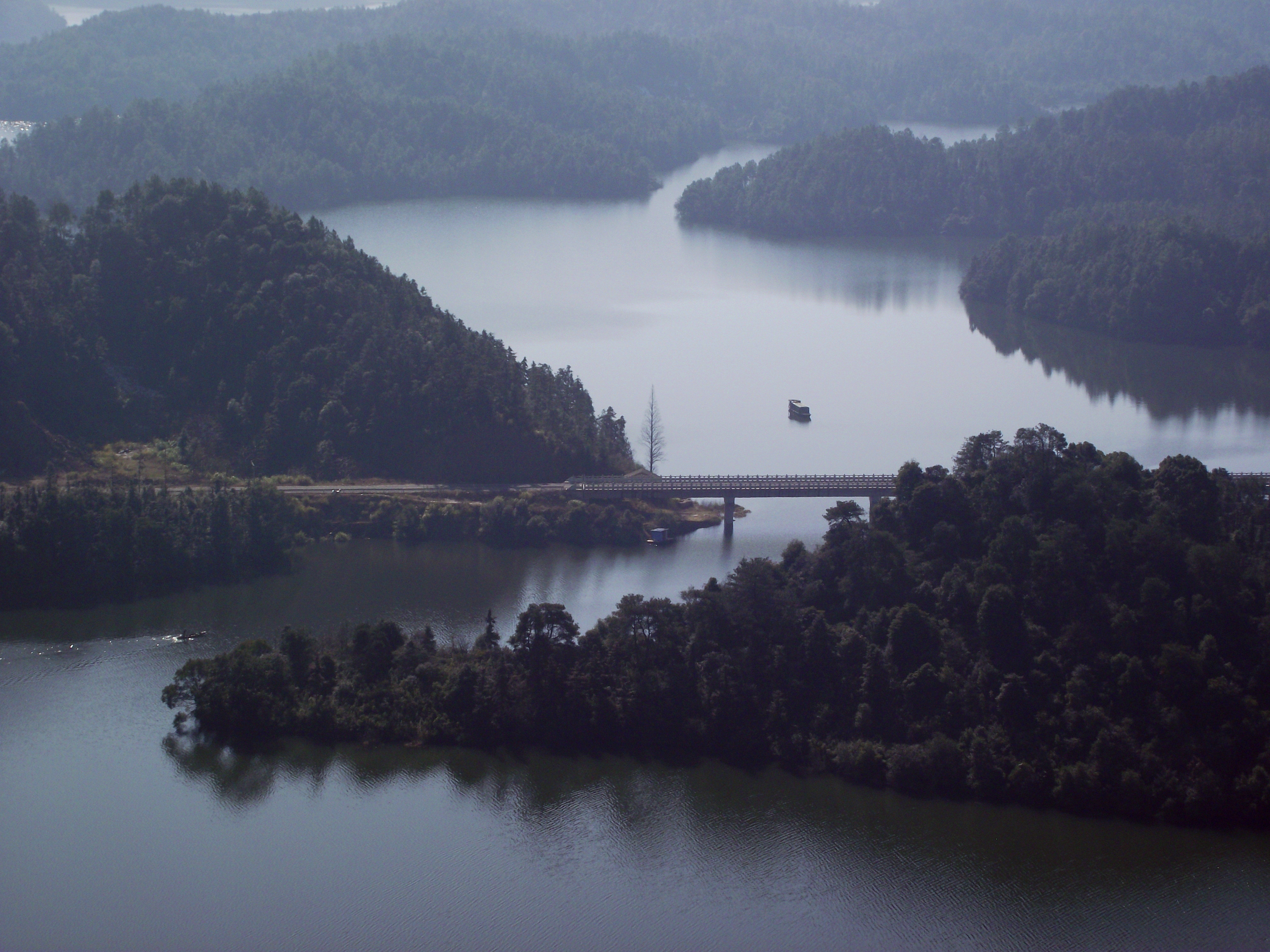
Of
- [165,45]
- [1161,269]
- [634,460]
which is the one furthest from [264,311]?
[165,45]

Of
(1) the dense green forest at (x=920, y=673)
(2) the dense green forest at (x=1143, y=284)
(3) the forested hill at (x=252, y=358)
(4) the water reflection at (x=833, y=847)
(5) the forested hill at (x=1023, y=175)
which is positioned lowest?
(4) the water reflection at (x=833, y=847)

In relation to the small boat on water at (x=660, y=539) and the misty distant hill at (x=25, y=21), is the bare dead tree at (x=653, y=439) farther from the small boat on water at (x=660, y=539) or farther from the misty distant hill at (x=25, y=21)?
the misty distant hill at (x=25, y=21)

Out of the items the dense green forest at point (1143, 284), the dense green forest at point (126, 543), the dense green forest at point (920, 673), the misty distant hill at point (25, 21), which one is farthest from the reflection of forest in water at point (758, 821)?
the misty distant hill at point (25, 21)

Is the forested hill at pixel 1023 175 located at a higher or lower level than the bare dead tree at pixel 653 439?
higher

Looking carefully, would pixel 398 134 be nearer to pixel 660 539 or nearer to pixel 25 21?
pixel 25 21

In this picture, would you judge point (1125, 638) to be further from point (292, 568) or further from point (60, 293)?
point (60, 293)

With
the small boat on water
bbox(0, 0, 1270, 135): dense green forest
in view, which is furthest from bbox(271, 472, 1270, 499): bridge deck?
bbox(0, 0, 1270, 135): dense green forest

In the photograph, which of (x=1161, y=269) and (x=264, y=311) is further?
(x=1161, y=269)

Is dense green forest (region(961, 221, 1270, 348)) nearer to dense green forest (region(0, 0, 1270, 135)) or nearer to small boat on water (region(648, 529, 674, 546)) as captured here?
small boat on water (region(648, 529, 674, 546))
